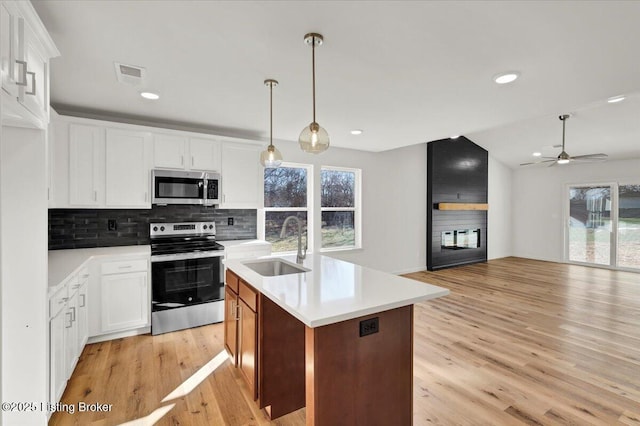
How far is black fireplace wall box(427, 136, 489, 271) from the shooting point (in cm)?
659

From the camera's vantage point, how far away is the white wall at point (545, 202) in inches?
277

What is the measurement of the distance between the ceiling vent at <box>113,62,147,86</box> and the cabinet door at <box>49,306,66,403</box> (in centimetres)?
180

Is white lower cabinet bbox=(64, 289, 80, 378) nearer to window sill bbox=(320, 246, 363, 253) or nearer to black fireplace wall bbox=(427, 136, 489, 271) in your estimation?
window sill bbox=(320, 246, 363, 253)

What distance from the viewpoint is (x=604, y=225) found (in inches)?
270

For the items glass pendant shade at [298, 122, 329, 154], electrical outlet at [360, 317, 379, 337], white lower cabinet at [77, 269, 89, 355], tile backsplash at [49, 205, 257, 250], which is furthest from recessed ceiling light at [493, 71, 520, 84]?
white lower cabinet at [77, 269, 89, 355]

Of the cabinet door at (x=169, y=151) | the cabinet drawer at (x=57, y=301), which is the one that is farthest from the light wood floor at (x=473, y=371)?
the cabinet door at (x=169, y=151)

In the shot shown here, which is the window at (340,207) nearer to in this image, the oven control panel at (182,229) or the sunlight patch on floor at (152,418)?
the oven control panel at (182,229)

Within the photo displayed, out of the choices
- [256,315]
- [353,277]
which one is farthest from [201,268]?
[353,277]

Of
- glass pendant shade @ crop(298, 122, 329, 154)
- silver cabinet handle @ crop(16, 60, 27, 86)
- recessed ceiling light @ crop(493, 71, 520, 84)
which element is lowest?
glass pendant shade @ crop(298, 122, 329, 154)

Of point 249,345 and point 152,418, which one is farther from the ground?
point 249,345

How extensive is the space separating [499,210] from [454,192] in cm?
221

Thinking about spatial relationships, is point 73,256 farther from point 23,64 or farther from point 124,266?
point 23,64

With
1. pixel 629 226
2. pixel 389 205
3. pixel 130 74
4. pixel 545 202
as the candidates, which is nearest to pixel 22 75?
pixel 130 74

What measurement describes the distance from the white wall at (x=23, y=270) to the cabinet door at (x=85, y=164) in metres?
1.64
